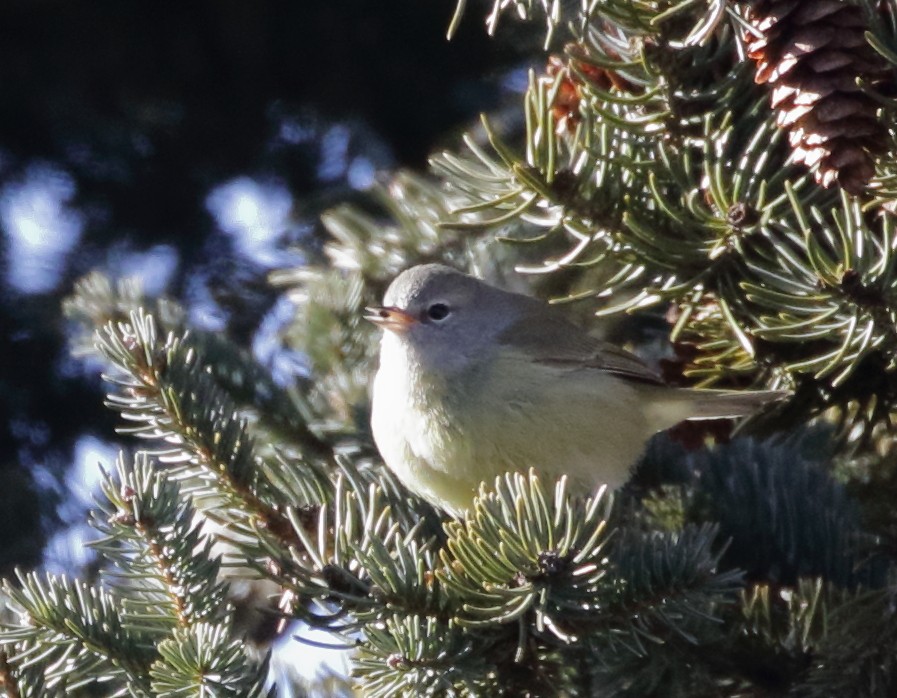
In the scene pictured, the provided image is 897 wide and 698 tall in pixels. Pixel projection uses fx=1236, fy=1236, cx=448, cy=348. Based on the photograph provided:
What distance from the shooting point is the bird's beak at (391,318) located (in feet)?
12.0

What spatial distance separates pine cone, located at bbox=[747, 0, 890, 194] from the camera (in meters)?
2.21

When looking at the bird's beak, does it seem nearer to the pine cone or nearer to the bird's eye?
the bird's eye

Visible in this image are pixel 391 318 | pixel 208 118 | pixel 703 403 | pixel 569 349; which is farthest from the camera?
pixel 208 118

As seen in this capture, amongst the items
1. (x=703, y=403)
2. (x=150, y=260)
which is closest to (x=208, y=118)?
(x=150, y=260)

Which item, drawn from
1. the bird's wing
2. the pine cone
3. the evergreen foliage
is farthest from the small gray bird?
the pine cone

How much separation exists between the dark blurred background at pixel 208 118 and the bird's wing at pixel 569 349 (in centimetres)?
105

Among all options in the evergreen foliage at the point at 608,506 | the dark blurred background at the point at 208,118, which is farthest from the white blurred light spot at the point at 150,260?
the evergreen foliage at the point at 608,506

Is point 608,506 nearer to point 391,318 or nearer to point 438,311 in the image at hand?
point 391,318

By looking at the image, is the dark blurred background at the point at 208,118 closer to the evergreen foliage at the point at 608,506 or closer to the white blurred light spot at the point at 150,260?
the white blurred light spot at the point at 150,260

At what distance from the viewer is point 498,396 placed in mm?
3496

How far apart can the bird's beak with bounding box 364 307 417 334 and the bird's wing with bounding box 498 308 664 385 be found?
31 cm

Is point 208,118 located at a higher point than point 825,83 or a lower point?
higher

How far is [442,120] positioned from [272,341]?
118cm

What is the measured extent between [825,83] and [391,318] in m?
1.74
